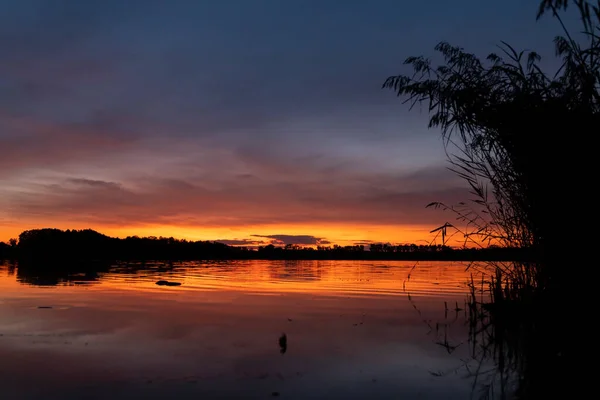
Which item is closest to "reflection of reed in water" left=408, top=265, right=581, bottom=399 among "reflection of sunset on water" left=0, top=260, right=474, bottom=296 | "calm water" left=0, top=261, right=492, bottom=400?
"calm water" left=0, top=261, right=492, bottom=400

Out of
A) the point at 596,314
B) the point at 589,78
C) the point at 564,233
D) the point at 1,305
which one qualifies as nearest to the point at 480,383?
the point at 596,314

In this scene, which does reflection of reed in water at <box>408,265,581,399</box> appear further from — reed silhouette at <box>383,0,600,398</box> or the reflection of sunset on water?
the reflection of sunset on water

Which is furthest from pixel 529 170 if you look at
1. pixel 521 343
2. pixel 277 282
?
pixel 277 282

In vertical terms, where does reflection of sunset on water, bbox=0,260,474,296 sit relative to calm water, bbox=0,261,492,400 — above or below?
above

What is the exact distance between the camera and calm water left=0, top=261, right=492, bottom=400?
18.4 ft

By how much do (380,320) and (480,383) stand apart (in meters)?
5.44

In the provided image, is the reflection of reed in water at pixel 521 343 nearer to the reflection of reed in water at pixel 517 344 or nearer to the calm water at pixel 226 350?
the reflection of reed in water at pixel 517 344

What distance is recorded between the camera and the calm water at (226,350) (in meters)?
5.62

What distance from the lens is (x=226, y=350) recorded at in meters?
7.72

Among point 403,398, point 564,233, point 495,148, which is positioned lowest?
point 403,398

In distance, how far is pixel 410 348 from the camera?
8.23 metres

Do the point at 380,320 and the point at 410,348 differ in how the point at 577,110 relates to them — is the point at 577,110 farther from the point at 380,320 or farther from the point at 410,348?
the point at 380,320

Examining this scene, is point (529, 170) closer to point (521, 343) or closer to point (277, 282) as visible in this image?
point (521, 343)

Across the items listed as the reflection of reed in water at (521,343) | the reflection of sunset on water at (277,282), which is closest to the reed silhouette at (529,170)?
the reflection of reed in water at (521,343)
